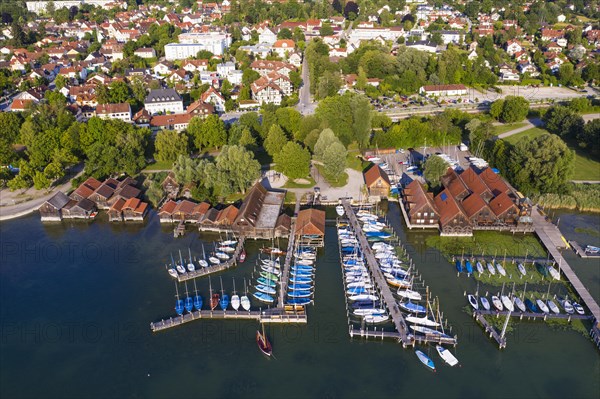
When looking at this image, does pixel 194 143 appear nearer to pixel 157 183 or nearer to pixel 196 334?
pixel 157 183

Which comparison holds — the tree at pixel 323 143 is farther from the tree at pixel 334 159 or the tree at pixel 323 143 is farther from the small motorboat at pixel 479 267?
the small motorboat at pixel 479 267

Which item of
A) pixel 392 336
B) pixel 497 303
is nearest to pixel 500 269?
pixel 497 303

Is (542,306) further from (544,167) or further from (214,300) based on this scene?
(214,300)

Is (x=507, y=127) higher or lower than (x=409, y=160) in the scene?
higher

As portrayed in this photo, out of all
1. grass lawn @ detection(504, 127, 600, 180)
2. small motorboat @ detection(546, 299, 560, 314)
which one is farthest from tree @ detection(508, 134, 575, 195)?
small motorboat @ detection(546, 299, 560, 314)

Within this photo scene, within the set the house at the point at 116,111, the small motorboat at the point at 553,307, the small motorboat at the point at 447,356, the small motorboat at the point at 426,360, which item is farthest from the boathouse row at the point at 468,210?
the house at the point at 116,111

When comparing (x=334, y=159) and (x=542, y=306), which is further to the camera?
(x=334, y=159)
